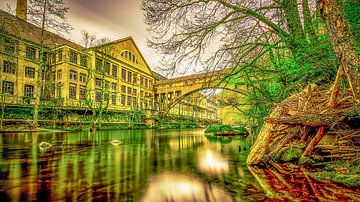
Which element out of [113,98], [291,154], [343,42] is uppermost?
[113,98]

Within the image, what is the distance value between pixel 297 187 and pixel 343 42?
194 cm

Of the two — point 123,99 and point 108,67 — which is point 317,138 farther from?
point 123,99

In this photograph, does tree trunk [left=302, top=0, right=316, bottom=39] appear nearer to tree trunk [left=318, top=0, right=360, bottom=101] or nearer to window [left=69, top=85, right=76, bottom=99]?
tree trunk [left=318, top=0, right=360, bottom=101]

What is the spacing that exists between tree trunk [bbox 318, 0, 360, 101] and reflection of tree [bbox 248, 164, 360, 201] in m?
1.27

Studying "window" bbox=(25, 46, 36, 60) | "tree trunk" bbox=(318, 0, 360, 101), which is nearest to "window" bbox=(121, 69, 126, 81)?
"window" bbox=(25, 46, 36, 60)

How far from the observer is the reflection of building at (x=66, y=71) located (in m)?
20.7

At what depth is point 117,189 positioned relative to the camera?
254cm

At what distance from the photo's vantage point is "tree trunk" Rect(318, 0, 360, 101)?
2678mm

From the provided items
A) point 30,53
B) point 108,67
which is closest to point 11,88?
point 30,53

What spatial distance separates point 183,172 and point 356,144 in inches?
114

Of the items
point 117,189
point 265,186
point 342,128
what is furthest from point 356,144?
point 117,189

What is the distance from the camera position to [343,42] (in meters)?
2.71

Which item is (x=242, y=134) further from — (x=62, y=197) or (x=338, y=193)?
(x=62, y=197)

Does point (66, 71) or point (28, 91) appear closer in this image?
point (28, 91)
